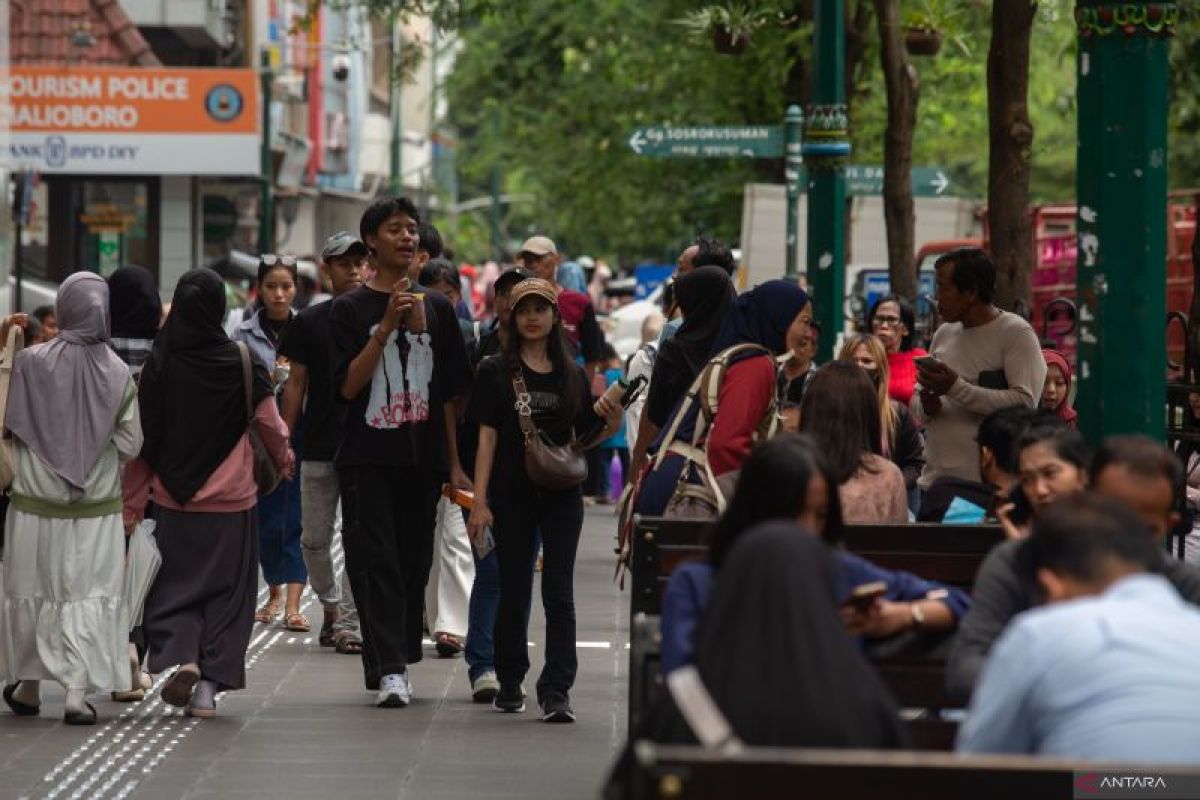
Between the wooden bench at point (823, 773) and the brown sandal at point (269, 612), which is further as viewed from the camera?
the brown sandal at point (269, 612)

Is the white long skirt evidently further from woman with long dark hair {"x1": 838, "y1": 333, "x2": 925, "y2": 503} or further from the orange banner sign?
the orange banner sign

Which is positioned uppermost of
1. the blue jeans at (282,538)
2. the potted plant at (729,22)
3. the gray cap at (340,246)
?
the potted plant at (729,22)

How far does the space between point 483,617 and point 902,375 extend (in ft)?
9.24

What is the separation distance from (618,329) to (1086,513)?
94.7 ft

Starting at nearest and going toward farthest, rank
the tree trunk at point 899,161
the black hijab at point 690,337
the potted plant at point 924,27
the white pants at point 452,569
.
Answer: the black hijab at point 690,337 < the white pants at point 452,569 < the tree trunk at point 899,161 < the potted plant at point 924,27

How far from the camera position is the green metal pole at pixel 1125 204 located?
7.07m

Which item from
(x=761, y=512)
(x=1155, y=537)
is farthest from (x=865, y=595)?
(x=1155, y=537)

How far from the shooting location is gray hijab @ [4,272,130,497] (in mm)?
10039

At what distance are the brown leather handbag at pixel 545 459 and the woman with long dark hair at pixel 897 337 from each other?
8.76ft

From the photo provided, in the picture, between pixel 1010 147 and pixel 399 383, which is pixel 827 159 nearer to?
pixel 1010 147

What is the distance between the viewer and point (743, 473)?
5520 millimetres

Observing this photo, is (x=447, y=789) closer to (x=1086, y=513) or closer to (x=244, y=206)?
(x=1086, y=513)

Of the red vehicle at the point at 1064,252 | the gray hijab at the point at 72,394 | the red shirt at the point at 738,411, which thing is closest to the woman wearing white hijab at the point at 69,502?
the gray hijab at the point at 72,394

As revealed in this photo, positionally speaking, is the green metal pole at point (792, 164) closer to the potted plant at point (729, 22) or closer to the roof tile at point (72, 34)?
the potted plant at point (729, 22)
